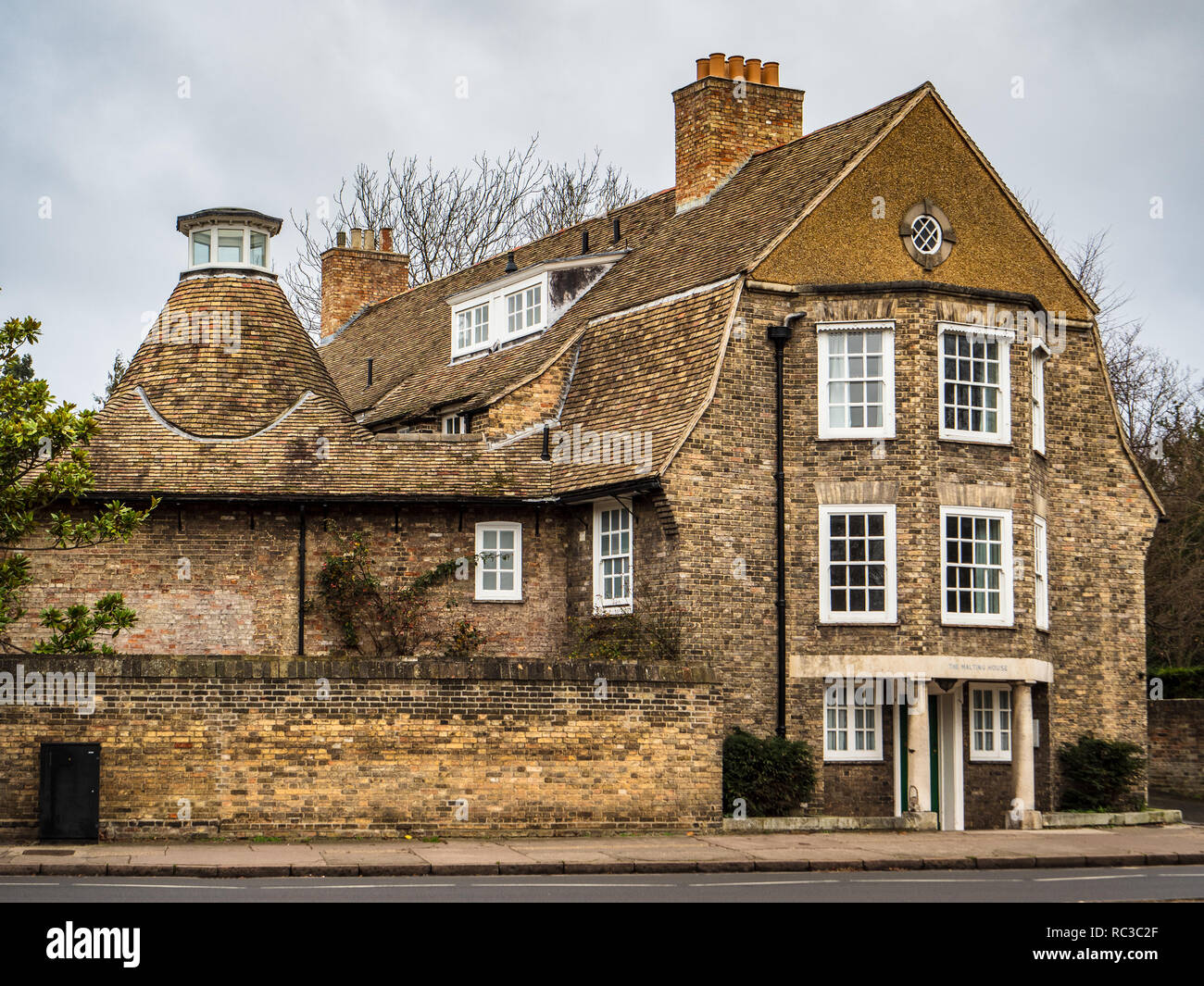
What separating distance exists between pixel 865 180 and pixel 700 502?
19.9 ft

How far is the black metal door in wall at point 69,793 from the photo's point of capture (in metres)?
19.6

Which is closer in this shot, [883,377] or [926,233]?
[883,377]

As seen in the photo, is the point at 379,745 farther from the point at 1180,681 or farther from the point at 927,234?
the point at 1180,681

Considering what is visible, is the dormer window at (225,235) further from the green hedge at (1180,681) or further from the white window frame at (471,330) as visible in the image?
the green hedge at (1180,681)

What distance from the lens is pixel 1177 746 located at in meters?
32.2

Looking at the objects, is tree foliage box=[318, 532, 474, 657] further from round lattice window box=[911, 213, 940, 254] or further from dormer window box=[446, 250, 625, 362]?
round lattice window box=[911, 213, 940, 254]

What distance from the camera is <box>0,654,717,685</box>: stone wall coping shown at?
66.0 feet

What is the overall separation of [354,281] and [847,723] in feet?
84.8

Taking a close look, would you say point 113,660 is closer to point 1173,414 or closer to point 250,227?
point 250,227

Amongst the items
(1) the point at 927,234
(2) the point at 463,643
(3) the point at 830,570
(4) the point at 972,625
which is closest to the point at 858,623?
(3) the point at 830,570

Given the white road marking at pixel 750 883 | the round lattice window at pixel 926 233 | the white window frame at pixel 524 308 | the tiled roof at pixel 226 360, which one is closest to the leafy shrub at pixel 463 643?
the tiled roof at pixel 226 360

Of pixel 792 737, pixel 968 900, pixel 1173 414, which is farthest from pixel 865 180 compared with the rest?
pixel 1173 414

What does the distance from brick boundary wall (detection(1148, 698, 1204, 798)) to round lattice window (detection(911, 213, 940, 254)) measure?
11.3 m

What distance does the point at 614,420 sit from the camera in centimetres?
2678
